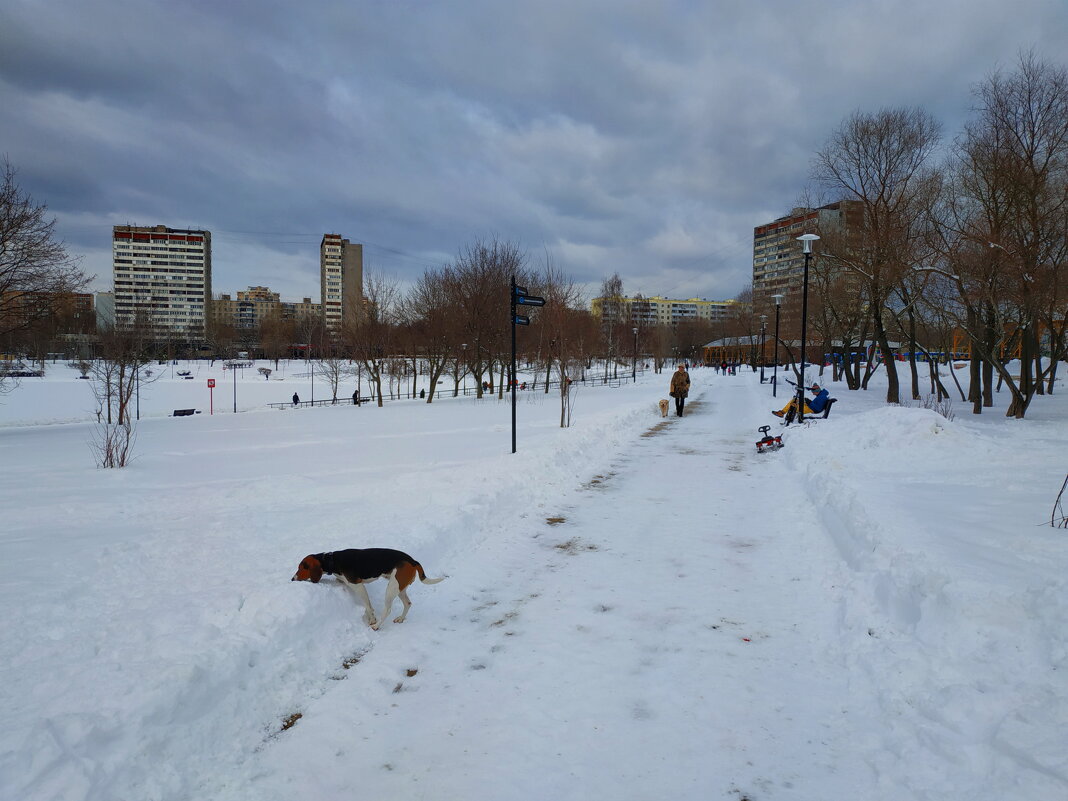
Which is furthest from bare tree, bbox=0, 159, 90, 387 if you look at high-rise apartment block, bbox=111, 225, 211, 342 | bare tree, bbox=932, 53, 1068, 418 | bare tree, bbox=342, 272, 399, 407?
high-rise apartment block, bbox=111, 225, 211, 342

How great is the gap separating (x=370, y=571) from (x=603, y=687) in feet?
6.40

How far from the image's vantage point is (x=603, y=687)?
379 cm

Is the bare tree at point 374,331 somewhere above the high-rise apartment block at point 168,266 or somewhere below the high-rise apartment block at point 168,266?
below

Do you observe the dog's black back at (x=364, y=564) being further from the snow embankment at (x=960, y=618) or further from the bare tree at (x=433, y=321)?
the bare tree at (x=433, y=321)

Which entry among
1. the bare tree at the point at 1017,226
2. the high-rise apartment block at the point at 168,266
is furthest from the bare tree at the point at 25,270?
the high-rise apartment block at the point at 168,266

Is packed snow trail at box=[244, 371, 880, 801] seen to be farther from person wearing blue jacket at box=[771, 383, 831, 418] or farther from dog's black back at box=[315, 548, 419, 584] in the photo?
person wearing blue jacket at box=[771, 383, 831, 418]

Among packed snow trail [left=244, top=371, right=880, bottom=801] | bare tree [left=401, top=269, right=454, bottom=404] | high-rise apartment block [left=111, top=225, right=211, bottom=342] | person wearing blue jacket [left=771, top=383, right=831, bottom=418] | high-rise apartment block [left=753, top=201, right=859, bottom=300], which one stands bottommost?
packed snow trail [left=244, top=371, right=880, bottom=801]

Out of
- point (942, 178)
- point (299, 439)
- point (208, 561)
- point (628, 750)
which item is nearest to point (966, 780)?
point (628, 750)

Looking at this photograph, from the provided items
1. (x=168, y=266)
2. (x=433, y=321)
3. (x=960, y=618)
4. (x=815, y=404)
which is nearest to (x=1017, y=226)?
(x=815, y=404)

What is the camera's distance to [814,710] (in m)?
3.56

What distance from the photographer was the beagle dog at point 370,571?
4.61 m

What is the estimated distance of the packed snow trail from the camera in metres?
2.99

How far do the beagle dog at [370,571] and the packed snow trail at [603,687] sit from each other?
0.27m

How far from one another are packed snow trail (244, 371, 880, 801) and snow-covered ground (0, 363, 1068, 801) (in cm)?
2
